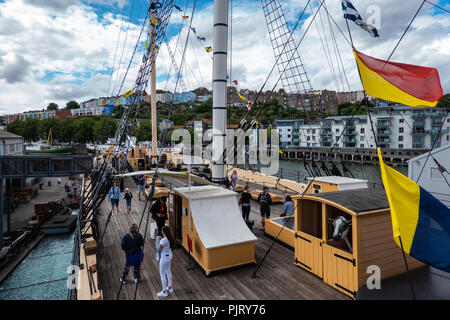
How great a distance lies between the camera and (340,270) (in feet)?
19.0

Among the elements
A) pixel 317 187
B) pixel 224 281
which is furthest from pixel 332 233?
pixel 317 187

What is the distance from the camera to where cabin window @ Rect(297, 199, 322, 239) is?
7301mm

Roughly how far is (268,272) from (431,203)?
402cm

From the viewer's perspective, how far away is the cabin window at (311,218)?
24.0 ft

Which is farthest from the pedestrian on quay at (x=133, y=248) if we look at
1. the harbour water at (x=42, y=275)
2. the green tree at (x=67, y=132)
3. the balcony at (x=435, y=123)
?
the green tree at (x=67, y=132)

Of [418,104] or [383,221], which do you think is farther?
[383,221]

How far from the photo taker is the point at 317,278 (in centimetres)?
643

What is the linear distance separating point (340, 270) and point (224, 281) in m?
2.56

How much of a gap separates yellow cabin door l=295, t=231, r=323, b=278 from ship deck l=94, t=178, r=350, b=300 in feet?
0.54

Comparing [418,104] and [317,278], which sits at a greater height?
[418,104]

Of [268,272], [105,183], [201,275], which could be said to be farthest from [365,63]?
[105,183]

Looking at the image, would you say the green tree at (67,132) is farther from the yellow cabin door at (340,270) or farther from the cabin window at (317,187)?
the yellow cabin door at (340,270)
